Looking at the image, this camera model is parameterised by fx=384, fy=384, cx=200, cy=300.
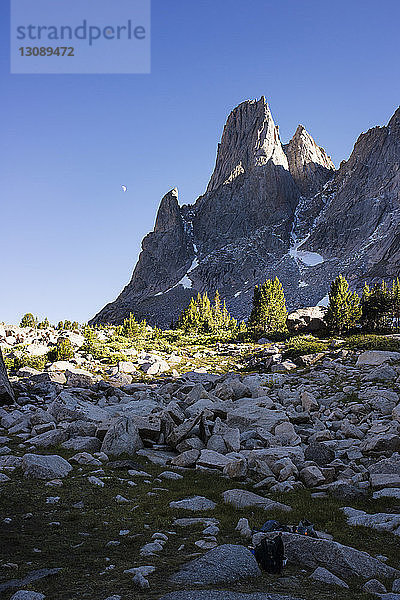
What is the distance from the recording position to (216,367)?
128 feet

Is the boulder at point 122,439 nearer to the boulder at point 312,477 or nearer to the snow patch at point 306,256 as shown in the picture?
the boulder at point 312,477

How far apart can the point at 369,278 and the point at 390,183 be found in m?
58.0

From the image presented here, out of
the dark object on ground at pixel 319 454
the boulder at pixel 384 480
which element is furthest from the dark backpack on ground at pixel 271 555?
the dark object on ground at pixel 319 454

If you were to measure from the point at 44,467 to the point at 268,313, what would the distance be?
6015 cm

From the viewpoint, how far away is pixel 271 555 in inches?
222

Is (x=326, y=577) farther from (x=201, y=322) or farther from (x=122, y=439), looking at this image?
(x=201, y=322)

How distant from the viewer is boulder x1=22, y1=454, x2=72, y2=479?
10539mm

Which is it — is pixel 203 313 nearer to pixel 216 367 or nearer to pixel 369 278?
pixel 216 367

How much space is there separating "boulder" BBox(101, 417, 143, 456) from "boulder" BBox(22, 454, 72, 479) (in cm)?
240

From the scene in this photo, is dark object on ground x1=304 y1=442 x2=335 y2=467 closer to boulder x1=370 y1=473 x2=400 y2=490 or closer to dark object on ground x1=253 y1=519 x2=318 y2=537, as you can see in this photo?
boulder x1=370 y1=473 x2=400 y2=490

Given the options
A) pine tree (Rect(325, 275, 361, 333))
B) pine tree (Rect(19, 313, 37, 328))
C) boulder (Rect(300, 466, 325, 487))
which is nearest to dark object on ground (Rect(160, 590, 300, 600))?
boulder (Rect(300, 466, 325, 487))

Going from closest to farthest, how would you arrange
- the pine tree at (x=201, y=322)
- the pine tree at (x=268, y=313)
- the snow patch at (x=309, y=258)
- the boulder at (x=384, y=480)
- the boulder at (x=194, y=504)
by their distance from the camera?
the boulder at (x=194, y=504) < the boulder at (x=384, y=480) < the pine tree at (x=268, y=313) < the pine tree at (x=201, y=322) < the snow patch at (x=309, y=258)

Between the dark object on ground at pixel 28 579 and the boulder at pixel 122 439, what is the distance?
27.1ft

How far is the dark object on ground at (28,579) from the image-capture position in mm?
4910
